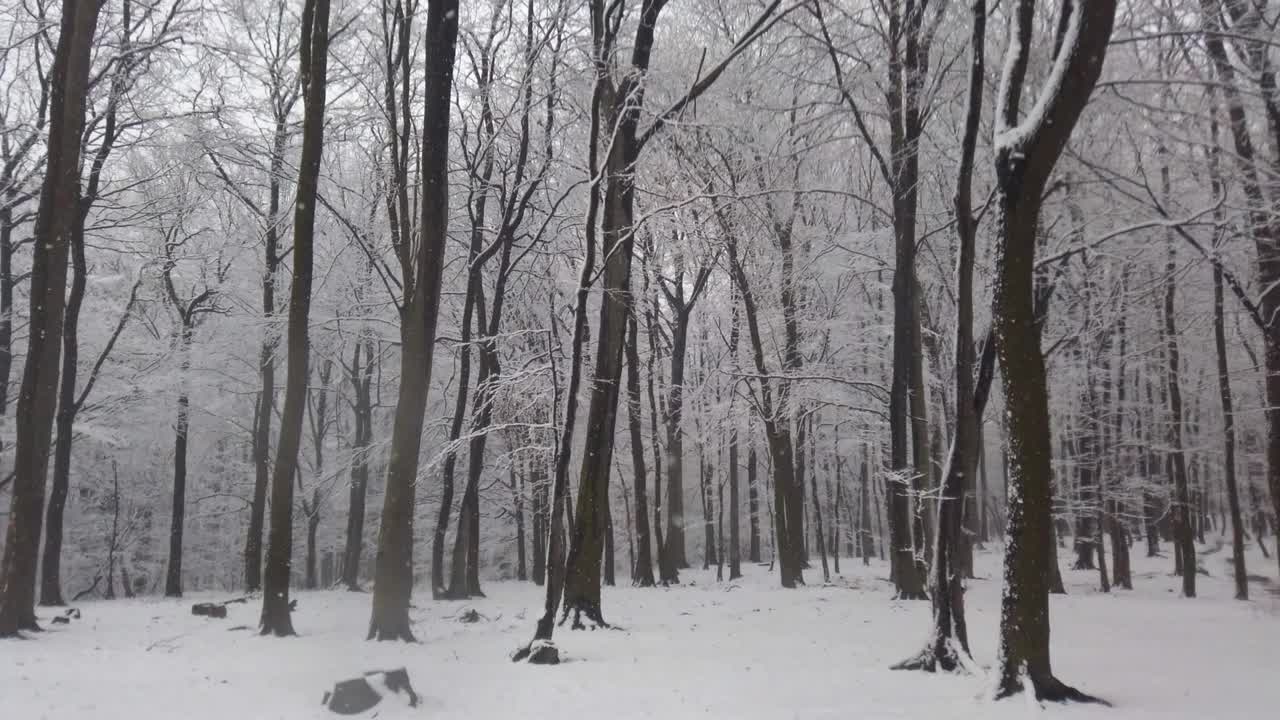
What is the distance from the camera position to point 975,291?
13586mm

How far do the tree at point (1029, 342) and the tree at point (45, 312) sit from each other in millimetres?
11065

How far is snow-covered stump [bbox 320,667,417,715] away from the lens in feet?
17.4

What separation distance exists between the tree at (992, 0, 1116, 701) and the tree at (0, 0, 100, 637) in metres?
11.1

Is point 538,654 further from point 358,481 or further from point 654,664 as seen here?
point 358,481

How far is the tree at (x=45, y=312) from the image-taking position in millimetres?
9086

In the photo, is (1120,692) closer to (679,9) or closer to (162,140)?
(679,9)

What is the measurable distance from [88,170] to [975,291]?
18.4 meters

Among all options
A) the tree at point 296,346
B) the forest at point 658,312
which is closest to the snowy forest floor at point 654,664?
the forest at point 658,312

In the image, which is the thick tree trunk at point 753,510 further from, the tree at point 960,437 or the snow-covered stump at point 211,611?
the tree at point 960,437

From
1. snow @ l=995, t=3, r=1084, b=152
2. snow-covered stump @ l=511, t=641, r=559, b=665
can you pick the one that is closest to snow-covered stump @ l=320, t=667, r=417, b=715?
snow-covered stump @ l=511, t=641, r=559, b=665

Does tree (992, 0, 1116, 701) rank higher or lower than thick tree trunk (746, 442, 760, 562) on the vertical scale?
higher

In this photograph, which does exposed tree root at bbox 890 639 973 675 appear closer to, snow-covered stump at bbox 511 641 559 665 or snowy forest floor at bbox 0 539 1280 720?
snowy forest floor at bbox 0 539 1280 720

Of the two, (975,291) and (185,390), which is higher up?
(975,291)

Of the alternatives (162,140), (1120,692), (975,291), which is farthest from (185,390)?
(1120,692)
